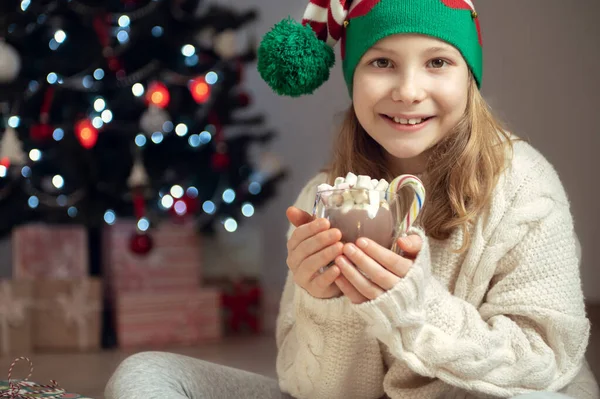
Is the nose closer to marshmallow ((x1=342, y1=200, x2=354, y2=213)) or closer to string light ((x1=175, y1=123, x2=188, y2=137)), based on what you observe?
marshmallow ((x1=342, y1=200, x2=354, y2=213))

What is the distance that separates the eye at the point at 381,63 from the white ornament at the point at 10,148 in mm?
1812

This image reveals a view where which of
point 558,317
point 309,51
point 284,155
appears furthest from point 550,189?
point 284,155

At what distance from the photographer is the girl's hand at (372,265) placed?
1.01 metres

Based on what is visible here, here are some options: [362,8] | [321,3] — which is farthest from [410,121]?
[321,3]

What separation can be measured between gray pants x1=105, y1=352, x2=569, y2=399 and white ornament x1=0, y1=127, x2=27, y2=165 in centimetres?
160

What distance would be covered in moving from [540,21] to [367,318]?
2486mm

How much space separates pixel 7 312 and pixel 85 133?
2.42 feet

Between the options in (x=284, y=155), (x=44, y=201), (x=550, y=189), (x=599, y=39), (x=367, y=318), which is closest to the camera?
(x=367, y=318)

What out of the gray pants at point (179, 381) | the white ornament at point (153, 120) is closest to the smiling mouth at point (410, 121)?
the gray pants at point (179, 381)

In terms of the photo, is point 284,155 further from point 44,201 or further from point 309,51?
point 309,51

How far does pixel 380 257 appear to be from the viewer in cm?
102

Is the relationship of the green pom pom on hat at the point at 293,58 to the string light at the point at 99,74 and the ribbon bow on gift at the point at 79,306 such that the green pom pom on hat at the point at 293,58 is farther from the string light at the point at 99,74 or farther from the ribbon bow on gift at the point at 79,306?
the ribbon bow on gift at the point at 79,306

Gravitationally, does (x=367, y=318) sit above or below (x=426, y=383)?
above

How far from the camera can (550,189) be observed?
4.22 feet
